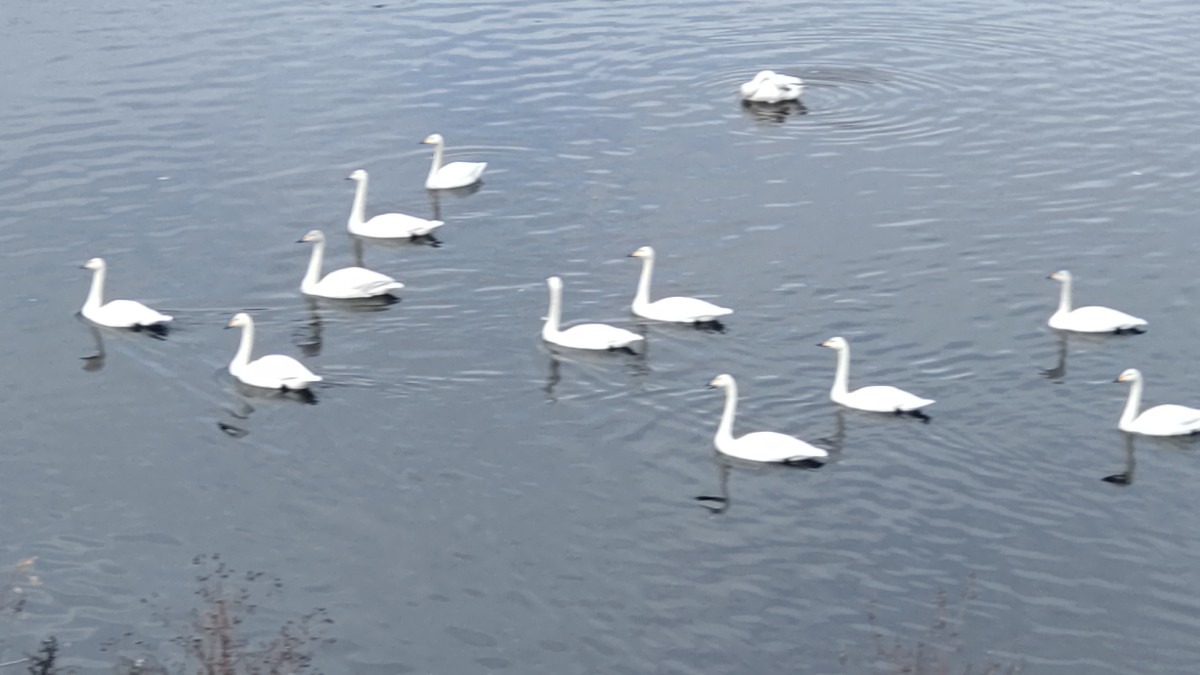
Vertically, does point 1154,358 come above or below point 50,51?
below

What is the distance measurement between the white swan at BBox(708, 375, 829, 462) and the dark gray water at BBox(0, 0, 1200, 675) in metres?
0.23

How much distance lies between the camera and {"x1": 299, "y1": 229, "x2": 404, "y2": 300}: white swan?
81.0ft

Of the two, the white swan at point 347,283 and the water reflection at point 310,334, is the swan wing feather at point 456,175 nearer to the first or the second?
the white swan at point 347,283

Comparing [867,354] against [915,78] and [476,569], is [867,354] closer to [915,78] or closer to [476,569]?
[476,569]

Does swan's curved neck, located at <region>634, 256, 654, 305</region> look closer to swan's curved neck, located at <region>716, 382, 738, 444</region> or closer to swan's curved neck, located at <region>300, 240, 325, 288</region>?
swan's curved neck, located at <region>716, 382, 738, 444</region>

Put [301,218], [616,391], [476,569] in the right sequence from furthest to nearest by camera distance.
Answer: [301,218], [616,391], [476,569]

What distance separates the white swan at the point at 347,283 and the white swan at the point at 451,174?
3994mm

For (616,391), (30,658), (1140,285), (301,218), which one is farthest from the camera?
(301,218)

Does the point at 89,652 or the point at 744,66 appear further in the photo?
the point at 744,66

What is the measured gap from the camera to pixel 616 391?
22031 millimetres

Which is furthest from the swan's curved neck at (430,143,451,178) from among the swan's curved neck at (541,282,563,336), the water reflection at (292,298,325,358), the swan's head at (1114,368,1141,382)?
the swan's head at (1114,368,1141,382)

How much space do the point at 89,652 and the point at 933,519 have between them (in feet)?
26.2

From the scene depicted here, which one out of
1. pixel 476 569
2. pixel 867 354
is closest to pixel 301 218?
pixel 867 354

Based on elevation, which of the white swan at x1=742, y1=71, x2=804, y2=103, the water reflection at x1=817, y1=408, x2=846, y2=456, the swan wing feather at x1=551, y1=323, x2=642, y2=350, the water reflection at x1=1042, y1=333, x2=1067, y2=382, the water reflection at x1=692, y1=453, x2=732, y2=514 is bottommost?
the water reflection at x1=692, y1=453, x2=732, y2=514
